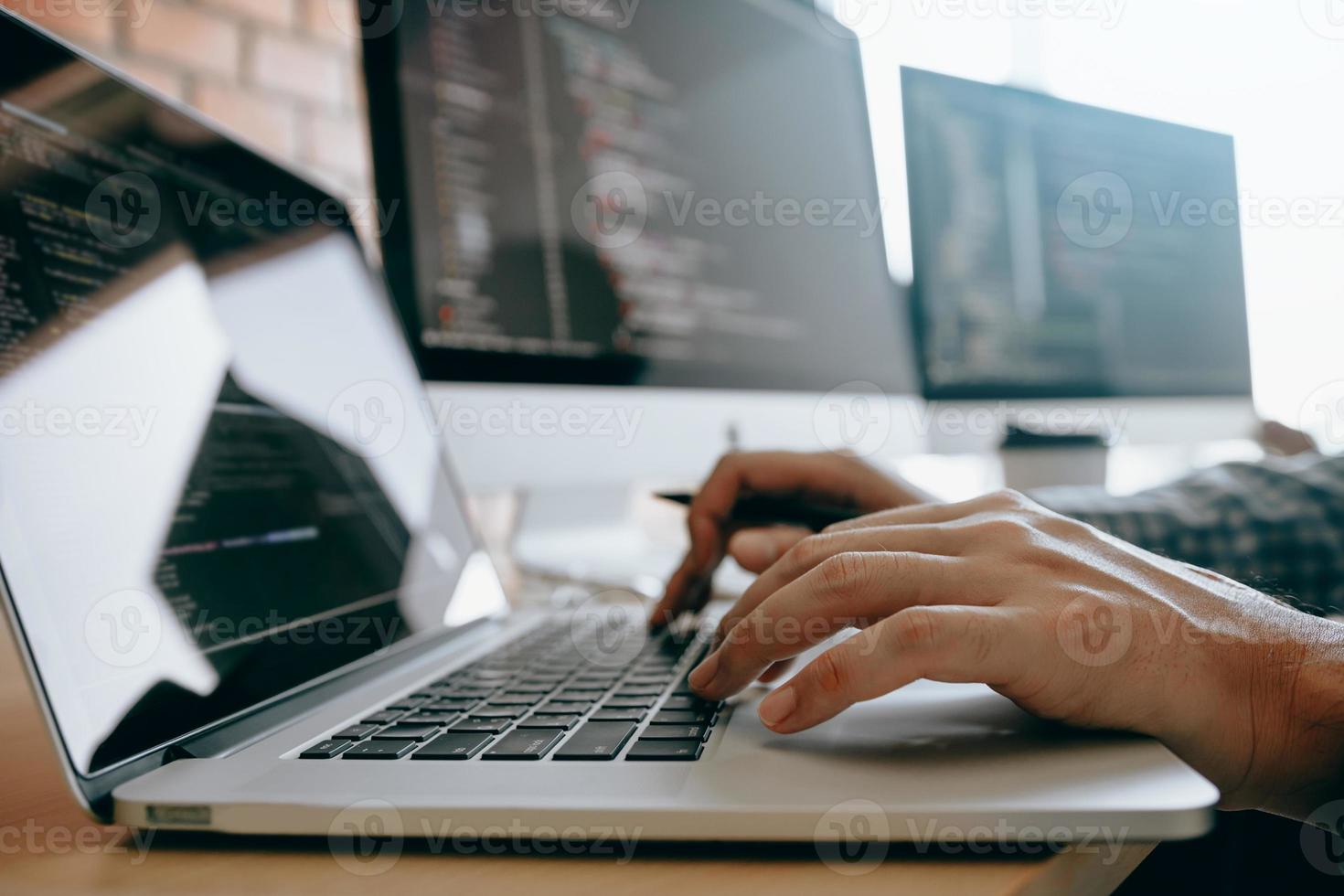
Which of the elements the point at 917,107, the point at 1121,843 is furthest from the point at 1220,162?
the point at 1121,843

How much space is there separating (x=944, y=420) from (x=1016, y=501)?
29.9 inches

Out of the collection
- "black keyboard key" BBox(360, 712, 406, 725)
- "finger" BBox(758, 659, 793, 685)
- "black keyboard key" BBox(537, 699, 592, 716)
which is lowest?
"finger" BBox(758, 659, 793, 685)

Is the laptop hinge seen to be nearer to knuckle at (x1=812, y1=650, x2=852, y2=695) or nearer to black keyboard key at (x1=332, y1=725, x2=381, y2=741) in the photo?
black keyboard key at (x1=332, y1=725, x2=381, y2=741)

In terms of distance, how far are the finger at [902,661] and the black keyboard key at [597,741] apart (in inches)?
2.0

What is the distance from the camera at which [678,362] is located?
31.5 inches

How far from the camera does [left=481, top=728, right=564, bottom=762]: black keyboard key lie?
27 cm

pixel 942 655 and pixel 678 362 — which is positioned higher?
pixel 678 362

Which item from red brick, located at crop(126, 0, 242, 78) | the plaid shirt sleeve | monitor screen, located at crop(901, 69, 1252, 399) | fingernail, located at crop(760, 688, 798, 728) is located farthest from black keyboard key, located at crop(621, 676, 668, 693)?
red brick, located at crop(126, 0, 242, 78)

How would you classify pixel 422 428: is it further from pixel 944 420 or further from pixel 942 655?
pixel 944 420

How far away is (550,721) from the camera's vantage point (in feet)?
1.00

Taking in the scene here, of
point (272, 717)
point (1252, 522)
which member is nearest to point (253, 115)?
point (272, 717)

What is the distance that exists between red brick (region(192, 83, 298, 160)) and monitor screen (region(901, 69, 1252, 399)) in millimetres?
958

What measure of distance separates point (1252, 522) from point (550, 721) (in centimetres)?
77

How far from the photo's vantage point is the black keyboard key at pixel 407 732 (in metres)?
0.29
